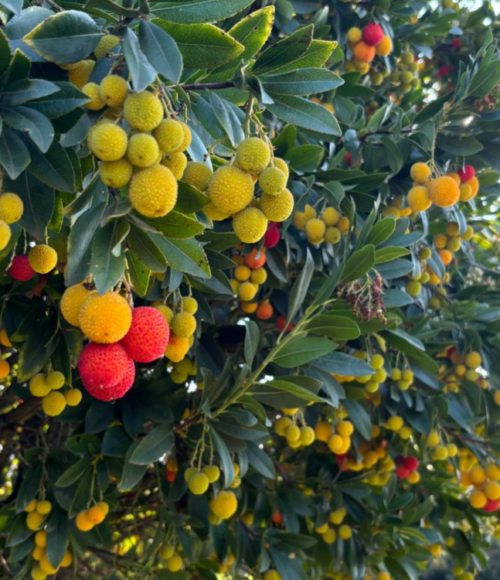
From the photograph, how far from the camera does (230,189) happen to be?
0.89 m

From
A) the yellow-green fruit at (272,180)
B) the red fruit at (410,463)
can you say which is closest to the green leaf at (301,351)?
the yellow-green fruit at (272,180)

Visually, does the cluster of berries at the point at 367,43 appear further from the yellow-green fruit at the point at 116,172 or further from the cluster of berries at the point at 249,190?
the yellow-green fruit at the point at 116,172

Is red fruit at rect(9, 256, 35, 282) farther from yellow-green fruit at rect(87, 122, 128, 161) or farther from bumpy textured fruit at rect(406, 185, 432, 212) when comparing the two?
bumpy textured fruit at rect(406, 185, 432, 212)

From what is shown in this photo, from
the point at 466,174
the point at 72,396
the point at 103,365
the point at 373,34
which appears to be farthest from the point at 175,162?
the point at 373,34

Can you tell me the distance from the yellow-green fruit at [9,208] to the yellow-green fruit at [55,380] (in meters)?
0.74

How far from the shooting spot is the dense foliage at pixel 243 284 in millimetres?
828

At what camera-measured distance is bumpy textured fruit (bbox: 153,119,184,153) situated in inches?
30.0

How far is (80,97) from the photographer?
0.80 m

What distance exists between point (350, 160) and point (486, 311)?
2.58 ft

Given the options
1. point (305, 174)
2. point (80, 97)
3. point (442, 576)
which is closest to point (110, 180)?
point (80, 97)

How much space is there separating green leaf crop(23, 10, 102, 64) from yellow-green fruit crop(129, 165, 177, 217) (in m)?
0.20

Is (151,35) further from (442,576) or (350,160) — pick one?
(442,576)

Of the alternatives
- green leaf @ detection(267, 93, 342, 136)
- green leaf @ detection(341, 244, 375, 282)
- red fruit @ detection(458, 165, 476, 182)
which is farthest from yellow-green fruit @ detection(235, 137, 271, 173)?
red fruit @ detection(458, 165, 476, 182)

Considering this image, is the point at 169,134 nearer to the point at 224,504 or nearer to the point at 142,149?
the point at 142,149
